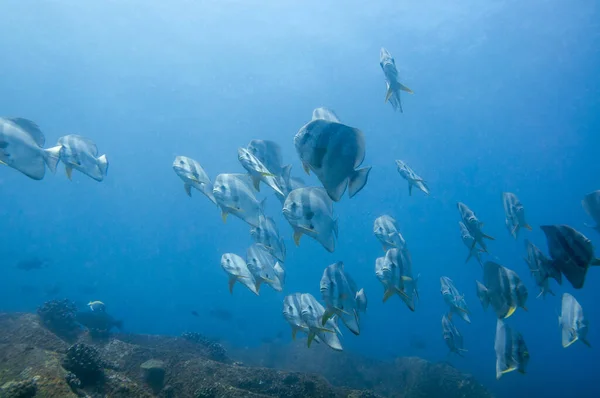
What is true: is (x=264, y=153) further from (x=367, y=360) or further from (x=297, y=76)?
(x=297, y=76)

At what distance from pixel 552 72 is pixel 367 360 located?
4165 centimetres

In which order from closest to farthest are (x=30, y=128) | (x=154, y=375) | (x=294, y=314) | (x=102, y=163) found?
(x=30, y=128), (x=294, y=314), (x=102, y=163), (x=154, y=375)

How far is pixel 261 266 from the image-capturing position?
5.80 metres

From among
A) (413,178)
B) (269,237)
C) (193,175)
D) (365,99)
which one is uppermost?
(365,99)

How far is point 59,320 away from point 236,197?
38.4ft

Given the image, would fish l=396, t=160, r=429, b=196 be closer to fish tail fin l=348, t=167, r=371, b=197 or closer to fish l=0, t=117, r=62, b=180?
fish tail fin l=348, t=167, r=371, b=197

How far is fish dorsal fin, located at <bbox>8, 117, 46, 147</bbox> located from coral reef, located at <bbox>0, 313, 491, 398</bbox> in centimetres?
362

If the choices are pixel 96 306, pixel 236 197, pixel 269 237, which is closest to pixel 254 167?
pixel 236 197

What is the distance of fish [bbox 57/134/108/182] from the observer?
593cm

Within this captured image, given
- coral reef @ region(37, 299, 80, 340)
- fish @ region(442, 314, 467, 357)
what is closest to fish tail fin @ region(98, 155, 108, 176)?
fish @ region(442, 314, 467, 357)

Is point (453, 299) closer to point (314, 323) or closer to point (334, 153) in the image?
point (314, 323)

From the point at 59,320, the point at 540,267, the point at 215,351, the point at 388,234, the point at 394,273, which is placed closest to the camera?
the point at 540,267

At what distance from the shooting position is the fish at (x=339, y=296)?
14.1 feet

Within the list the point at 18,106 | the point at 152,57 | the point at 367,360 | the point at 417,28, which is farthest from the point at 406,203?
the point at 18,106
